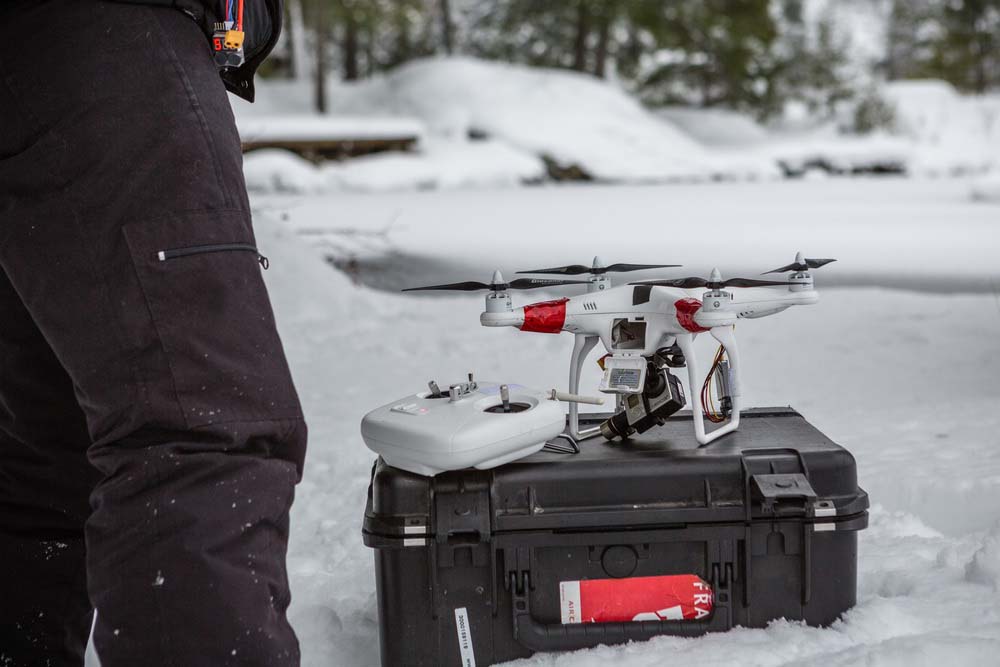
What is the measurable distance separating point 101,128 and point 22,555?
64cm

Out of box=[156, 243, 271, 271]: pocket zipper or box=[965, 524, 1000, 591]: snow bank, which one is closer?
box=[156, 243, 271, 271]: pocket zipper

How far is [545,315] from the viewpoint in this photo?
161 cm

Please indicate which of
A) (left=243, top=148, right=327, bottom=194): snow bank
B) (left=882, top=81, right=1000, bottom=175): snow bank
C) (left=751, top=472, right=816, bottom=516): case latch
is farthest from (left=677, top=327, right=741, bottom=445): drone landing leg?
(left=882, top=81, right=1000, bottom=175): snow bank

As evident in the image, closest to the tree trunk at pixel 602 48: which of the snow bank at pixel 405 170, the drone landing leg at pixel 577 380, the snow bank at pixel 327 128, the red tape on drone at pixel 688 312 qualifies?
the snow bank at pixel 405 170

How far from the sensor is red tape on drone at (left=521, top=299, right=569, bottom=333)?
1.61 meters

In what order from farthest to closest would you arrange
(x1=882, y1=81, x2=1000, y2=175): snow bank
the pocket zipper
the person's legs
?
1. (x1=882, y1=81, x2=1000, y2=175): snow bank
2. the person's legs
3. the pocket zipper

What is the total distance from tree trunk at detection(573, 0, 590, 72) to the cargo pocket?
62.1ft

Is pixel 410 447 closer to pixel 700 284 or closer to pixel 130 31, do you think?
pixel 700 284

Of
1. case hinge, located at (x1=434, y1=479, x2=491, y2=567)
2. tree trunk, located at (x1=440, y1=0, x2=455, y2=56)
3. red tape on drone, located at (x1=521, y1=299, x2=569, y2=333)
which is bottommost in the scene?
case hinge, located at (x1=434, y1=479, x2=491, y2=567)

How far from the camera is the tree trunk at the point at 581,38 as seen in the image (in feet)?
63.8

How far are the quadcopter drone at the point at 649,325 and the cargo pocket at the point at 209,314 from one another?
0.54m

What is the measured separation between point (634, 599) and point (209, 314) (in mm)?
803

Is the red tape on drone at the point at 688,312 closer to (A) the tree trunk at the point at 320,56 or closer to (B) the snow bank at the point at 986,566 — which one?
(B) the snow bank at the point at 986,566

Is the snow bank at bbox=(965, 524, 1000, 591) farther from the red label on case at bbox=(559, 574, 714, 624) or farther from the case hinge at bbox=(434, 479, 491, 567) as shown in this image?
the case hinge at bbox=(434, 479, 491, 567)
